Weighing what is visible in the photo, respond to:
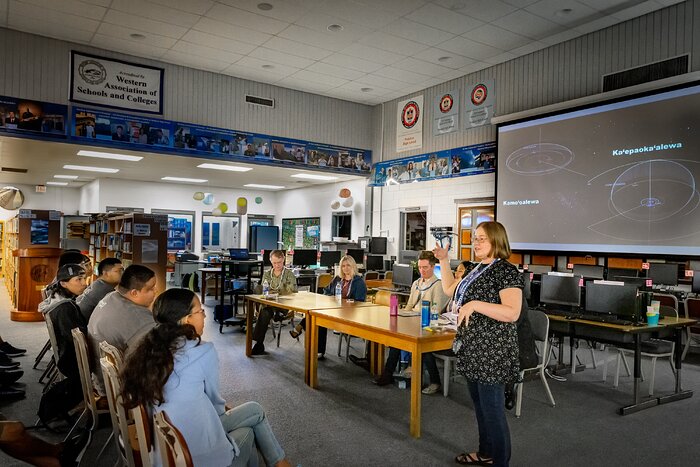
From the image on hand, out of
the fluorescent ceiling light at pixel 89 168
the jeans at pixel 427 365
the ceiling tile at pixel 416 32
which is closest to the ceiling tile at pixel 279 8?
the ceiling tile at pixel 416 32

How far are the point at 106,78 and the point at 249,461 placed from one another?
761cm

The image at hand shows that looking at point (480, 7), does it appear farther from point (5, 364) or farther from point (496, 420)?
point (5, 364)

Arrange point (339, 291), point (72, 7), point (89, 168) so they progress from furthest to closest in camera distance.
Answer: point (89, 168) < point (72, 7) < point (339, 291)

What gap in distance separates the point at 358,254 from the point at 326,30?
4571 millimetres

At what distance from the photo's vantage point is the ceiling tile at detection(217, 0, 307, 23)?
6.44 meters

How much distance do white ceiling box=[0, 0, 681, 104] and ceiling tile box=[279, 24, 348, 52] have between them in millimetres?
15

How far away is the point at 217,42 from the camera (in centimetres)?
784

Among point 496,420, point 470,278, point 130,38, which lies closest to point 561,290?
point 470,278

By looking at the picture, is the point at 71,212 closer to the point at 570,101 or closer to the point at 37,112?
the point at 37,112

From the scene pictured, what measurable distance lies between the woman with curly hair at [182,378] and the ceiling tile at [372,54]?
642 centimetres

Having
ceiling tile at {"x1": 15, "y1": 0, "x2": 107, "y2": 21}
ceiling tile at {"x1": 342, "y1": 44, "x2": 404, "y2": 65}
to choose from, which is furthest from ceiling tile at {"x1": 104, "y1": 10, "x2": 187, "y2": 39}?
ceiling tile at {"x1": 342, "y1": 44, "x2": 404, "y2": 65}

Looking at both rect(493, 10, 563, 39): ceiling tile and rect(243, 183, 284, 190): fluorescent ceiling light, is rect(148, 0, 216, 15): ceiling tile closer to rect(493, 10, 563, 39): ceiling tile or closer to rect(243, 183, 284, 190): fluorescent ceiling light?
rect(493, 10, 563, 39): ceiling tile

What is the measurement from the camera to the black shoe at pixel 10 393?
174 inches

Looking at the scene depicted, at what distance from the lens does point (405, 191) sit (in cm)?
1059
